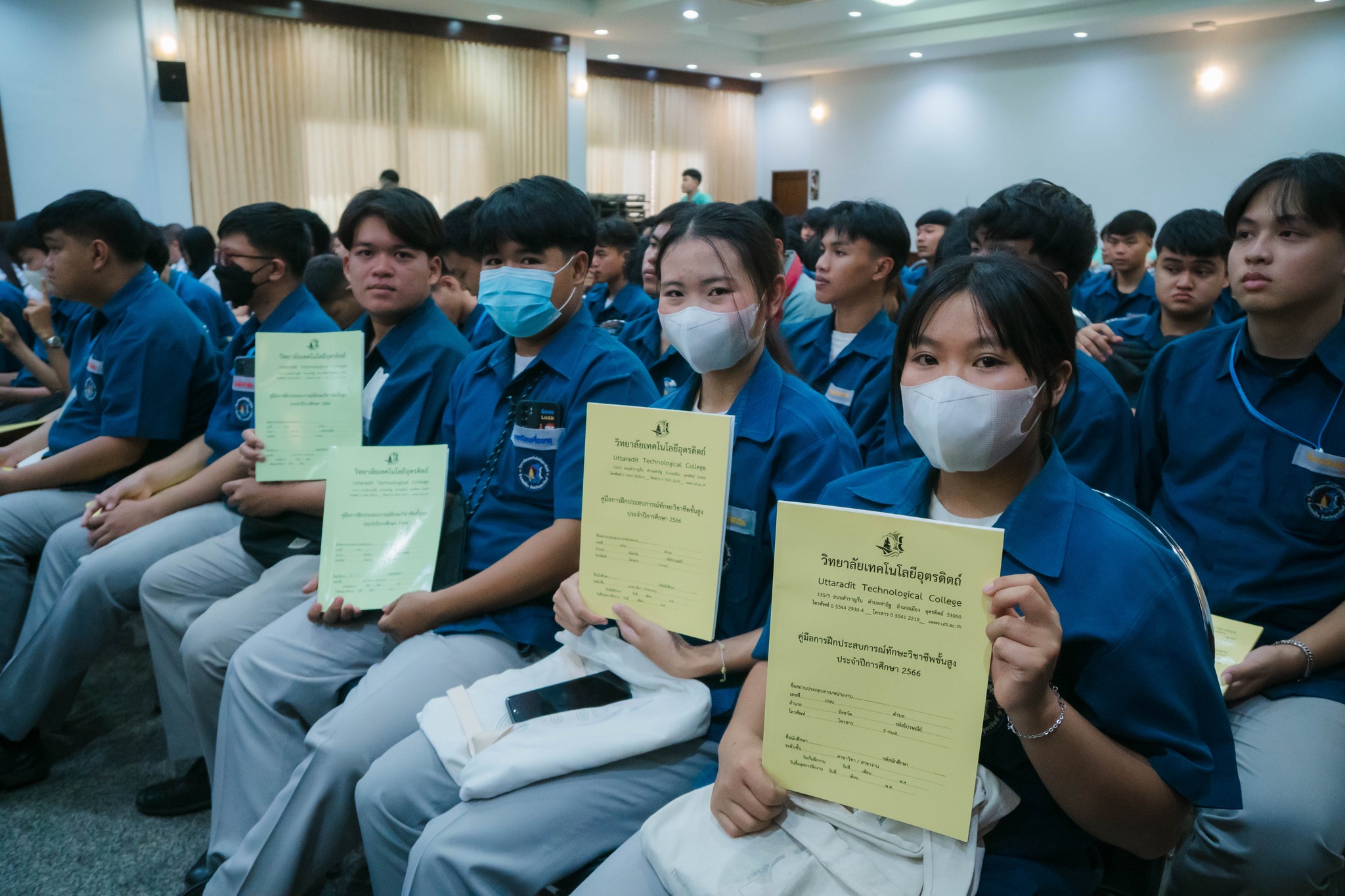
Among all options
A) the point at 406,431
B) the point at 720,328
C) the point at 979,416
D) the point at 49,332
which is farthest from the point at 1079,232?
the point at 49,332

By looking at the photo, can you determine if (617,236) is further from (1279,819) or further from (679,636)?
(1279,819)

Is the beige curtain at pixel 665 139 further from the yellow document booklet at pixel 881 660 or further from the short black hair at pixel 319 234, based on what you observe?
the yellow document booklet at pixel 881 660

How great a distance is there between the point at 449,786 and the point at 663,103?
42.7 feet

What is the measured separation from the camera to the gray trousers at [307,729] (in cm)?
154

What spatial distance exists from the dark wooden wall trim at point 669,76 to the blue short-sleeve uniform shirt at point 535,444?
1146 centimetres

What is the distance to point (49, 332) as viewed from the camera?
12.6 ft

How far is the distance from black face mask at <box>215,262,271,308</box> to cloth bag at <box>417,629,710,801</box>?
167 centimetres

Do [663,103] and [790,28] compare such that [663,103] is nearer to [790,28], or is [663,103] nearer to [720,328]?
[790,28]

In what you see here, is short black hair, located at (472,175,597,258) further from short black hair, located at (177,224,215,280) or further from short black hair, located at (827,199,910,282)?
short black hair, located at (177,224,215,280)

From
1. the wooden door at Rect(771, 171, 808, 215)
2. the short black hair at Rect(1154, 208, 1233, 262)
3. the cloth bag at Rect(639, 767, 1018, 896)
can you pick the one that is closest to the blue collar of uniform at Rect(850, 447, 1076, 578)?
the cloth bag at Rect(639, 767, 1018, 896)

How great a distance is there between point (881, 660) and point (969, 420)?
0.32 metres

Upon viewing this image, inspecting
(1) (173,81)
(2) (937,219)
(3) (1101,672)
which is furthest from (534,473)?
(1) (173,81)

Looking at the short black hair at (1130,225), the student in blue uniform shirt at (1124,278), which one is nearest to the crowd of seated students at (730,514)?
the student in blue uniform shirt at (1124,278)

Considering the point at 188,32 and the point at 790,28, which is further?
the point at 790,28
